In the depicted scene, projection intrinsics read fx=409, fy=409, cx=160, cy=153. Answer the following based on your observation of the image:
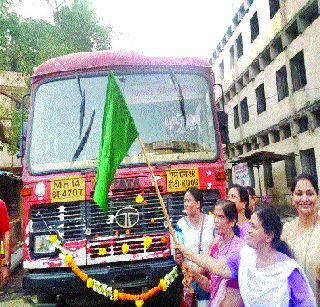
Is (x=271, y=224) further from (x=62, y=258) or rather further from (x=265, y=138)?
(x=265, y=138)

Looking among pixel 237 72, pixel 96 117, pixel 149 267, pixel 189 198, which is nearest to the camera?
pixel 189 198

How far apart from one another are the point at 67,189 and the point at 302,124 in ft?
46.4

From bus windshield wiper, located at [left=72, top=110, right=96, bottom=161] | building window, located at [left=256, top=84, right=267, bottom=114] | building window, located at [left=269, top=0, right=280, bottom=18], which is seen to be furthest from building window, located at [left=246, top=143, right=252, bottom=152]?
bus windshield wiper, located at [left=72, top=110, right=96, bottom=161]

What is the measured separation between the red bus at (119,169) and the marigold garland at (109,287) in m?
0.08

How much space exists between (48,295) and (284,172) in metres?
16.0

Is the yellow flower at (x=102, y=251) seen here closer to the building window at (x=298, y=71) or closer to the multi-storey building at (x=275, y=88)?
the multi-storey building at (x=275, y=88)

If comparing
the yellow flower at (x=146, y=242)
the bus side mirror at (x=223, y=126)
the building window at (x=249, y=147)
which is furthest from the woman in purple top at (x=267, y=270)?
the building window at (x=249, y=147)

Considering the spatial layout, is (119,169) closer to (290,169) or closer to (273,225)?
(273,225)

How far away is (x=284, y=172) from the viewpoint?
1920 centimetres

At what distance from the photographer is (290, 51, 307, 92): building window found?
55.9ft

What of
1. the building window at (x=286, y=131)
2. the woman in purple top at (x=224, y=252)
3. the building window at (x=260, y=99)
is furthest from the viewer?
the building window at (x=260, y=99)

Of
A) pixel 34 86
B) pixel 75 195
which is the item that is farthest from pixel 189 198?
pixel 34 86

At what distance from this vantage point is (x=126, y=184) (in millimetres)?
5086

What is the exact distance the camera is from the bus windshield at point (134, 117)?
5293 mm
